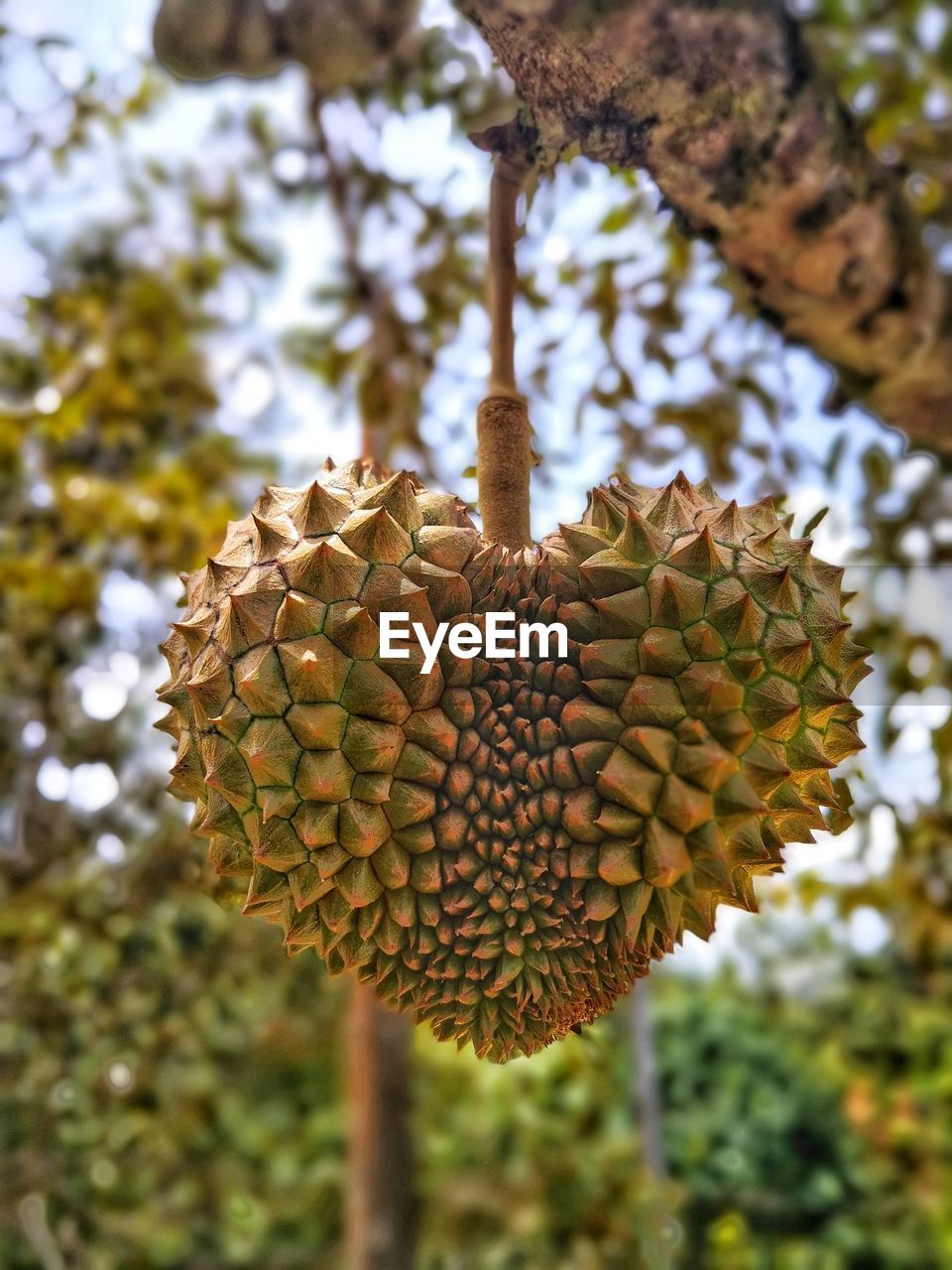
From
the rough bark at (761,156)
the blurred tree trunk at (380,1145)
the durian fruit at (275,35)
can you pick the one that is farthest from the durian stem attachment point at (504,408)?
the blurred tree trunk at (380,1145)

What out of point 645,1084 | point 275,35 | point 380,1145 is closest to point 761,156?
point 275,35

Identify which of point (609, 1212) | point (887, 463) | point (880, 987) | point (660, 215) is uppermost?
point (660, 215)

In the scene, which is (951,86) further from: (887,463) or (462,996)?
(462,996)

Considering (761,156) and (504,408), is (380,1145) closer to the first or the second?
(504,408)

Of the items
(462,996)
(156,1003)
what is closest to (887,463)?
(462,996)
